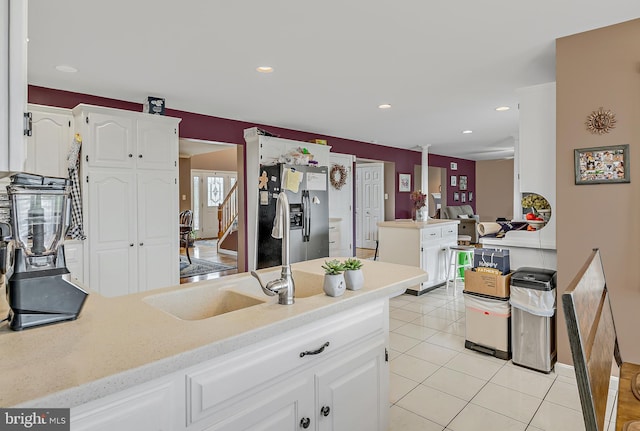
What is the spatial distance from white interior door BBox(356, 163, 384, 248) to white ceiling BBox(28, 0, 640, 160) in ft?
11.4

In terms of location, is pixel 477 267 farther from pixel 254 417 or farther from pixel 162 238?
pixel 162 238

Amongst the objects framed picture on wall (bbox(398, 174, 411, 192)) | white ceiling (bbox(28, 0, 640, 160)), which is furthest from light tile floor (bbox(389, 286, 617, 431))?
framed picture on wall (bbox(398, 174, 411, 192))

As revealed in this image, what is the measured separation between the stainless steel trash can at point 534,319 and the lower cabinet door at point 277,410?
2.11m

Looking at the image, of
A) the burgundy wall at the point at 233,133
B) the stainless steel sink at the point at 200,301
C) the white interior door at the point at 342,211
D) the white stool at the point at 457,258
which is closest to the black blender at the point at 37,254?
the stainless steel sink at the point at 200,301

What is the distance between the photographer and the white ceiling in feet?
7.34

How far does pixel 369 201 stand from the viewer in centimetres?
835

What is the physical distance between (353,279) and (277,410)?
572mm

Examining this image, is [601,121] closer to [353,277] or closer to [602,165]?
[602,165]

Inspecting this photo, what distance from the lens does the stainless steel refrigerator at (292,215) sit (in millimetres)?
5062

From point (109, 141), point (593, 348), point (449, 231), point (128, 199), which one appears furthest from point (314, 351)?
point (449, 231)

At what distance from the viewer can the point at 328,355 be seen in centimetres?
138

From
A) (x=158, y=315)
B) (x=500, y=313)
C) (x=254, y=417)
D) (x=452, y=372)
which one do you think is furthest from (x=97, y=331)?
(x=500, y=313)

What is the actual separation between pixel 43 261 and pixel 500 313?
9.74 feet

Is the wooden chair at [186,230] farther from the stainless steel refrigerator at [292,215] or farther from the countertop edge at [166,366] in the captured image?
the countertop edge at [166,366]
